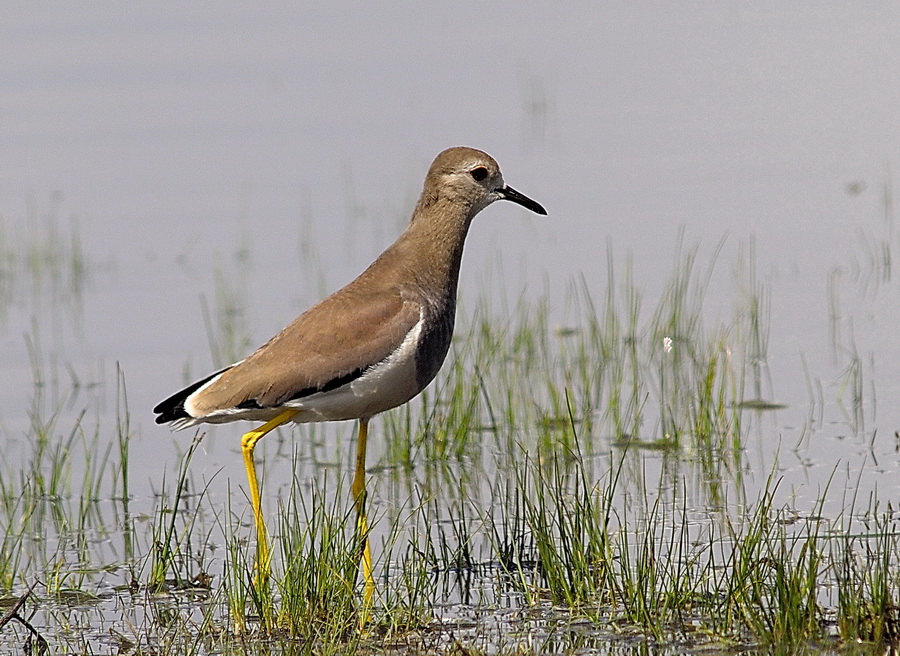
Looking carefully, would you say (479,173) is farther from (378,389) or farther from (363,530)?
(363,530)

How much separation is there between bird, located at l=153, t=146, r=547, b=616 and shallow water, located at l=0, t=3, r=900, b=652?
0.37m

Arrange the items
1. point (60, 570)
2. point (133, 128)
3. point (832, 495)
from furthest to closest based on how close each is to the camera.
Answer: point (133, 128) → point (832, 495) → point (60, 570)

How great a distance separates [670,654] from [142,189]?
9.10m

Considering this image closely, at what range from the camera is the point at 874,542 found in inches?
240

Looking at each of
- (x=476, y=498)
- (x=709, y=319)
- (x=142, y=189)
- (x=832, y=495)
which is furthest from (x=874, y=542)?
(x=142, y=189)

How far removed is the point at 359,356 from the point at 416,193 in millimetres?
6650

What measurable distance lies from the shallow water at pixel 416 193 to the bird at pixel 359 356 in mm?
371

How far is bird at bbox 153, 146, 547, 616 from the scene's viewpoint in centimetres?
621

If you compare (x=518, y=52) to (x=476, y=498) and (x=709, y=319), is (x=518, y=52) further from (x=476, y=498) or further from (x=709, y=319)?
(x=476, y=498)

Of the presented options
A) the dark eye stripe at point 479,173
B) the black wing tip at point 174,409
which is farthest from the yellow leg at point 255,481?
the dark eye stripe at point 479,173

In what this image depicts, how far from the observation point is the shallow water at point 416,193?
28.3ft

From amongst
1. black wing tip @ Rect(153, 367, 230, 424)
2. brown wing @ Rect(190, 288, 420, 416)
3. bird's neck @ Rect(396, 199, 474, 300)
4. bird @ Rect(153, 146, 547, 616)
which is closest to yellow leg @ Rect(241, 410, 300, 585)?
bird @ Rect(153, 146, 547, 616)

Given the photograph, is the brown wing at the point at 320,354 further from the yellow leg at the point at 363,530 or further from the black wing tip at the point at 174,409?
the yellow leg at the point at 363,530

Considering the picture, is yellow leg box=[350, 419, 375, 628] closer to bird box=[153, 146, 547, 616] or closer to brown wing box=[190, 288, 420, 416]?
bird box=[153, 146, 547, 616]
